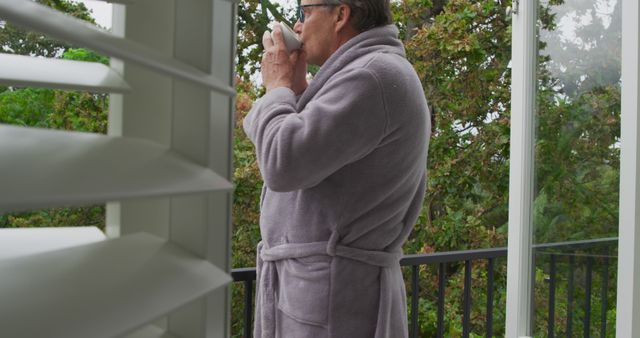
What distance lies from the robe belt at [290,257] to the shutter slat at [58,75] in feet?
3.30

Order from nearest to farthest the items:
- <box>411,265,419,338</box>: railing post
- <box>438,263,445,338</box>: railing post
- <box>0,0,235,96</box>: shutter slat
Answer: <box>0,0,235,96</box>: shutter slat < <box>411,265,419,338</box>: railing post < <box>438,263,445,338</box>: railing post

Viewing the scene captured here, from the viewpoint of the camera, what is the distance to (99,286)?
0.98ft

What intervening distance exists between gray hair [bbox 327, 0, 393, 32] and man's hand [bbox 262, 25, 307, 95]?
13 centimetres

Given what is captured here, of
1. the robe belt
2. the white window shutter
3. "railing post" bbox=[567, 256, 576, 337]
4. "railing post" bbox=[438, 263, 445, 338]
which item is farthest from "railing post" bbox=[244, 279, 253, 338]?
the white window shutter

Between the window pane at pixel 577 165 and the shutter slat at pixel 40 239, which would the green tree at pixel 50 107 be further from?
the shutter slat at pixel 40 239

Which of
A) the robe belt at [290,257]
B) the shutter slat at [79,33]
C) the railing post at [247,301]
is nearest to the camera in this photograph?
the shutter slat at [79,33]

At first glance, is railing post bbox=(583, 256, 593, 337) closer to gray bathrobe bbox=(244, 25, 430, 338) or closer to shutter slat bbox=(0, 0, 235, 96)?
gray bathrobe bbox=(244, 25, 430, 338)

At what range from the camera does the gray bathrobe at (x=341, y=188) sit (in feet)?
4.14

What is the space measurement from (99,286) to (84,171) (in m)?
0.06

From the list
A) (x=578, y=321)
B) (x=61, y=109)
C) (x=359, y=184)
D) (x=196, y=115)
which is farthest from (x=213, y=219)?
(x=61, y=109)

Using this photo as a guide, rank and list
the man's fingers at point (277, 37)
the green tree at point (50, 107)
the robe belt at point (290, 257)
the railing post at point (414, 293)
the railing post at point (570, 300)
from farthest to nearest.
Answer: the green tree at point (50, 107)
the railing post at point (414, 293)
the railing post at point (570, 300)
the man's fingers at point (277, 37)
the robe belt at point (290, 257)

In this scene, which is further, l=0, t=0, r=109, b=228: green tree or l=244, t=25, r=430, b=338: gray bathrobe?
l=0, t=0, r=109, b=228: green tree

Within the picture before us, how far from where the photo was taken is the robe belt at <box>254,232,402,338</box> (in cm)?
135

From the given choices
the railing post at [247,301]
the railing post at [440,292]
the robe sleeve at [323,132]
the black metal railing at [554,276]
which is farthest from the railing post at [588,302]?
the robe sleeve at [323,132]
